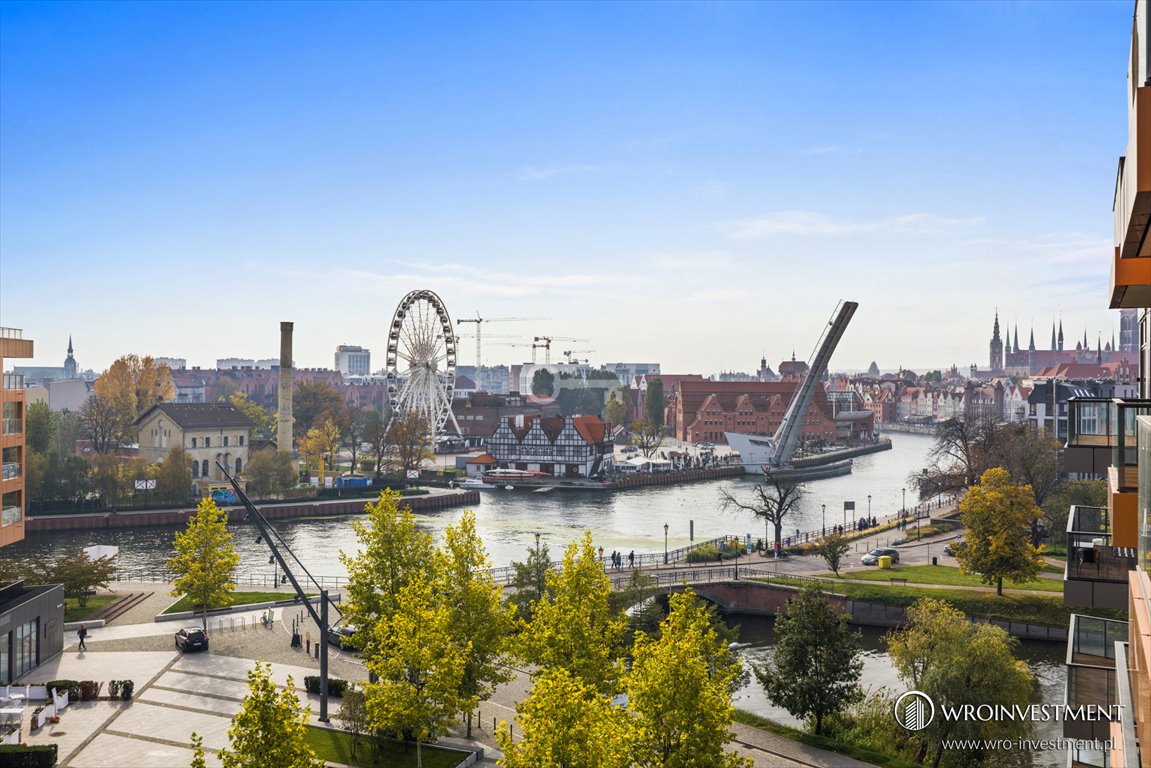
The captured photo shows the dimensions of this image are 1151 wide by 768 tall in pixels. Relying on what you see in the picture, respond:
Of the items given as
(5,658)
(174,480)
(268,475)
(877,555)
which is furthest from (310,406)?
(5,658)

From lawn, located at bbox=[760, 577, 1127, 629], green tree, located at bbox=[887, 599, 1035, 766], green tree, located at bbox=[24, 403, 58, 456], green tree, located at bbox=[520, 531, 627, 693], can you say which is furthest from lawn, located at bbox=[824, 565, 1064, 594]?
green tree, located at bbox=[24, 403, 58, 456]

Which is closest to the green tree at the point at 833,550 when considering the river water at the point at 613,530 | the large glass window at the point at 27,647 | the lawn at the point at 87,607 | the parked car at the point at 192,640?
the river water at the point at 613,530

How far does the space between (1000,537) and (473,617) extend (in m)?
21.4

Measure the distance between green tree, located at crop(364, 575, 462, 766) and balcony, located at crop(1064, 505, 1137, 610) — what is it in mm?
11019

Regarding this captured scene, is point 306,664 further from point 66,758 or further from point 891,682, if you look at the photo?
point 891,682

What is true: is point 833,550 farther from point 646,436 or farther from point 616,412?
point 616,412

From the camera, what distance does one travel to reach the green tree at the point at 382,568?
24734mm

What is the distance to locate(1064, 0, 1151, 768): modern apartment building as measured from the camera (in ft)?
18.4

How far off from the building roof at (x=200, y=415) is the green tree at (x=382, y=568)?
171 ft

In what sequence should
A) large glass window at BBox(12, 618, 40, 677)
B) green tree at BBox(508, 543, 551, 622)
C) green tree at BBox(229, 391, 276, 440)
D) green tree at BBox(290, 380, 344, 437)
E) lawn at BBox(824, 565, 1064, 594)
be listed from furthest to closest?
green tree at BBox(290, 380, 344, 437)
green tree at BBox(229, 391, 276, 440)
lawn at BBox(824, 565, 1064, 594)
green tree at BBox(508, 543, 551, 622)
large glass window at BBox(12, 618, 40, 677)

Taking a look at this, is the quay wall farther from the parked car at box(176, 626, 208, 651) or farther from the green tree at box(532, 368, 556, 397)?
the green tree at box(532, 368, 556, 397)

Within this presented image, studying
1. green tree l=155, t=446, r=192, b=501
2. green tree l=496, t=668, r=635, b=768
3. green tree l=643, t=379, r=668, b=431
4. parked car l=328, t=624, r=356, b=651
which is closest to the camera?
green tree l=496, t=668, r=635, b=768

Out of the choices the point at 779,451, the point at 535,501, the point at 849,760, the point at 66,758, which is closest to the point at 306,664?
the point at 66,758

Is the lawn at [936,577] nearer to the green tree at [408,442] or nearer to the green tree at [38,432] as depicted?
the green tree at [408,442]
